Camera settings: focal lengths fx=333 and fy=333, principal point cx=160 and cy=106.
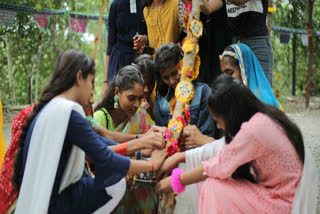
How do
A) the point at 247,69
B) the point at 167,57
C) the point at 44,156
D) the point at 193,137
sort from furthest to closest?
the point at 167,57, the point at 247,69, the point at 193,137, the point at 44,156

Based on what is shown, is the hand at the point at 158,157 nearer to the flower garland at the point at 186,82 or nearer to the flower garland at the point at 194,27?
the flower garland at the point at 186,82

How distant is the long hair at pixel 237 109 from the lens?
201cm

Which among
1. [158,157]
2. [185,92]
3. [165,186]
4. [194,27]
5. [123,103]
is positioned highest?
[194,27]

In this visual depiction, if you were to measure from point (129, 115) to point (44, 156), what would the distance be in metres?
1.29

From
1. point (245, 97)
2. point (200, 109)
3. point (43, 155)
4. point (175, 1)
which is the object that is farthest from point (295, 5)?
point (43, 155)

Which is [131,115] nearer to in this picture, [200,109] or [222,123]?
[200,109]

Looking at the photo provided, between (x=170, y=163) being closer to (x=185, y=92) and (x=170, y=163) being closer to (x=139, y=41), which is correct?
(x=185, y=92)

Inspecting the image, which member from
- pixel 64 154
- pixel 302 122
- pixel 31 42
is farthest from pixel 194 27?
→ pixel 31 42

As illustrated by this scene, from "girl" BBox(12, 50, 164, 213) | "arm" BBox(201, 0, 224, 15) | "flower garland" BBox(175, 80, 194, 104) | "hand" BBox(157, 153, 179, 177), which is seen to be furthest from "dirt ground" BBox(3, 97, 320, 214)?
"arm" BBox(201, 0, 224, 15)

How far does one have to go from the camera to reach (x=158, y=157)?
2.38 m

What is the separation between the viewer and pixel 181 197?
3.26 metres

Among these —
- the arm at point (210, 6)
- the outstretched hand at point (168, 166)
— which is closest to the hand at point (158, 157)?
the outstretched hand at point (168, 166)

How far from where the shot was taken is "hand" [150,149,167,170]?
2.32 m

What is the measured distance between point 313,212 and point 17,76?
11661mm
